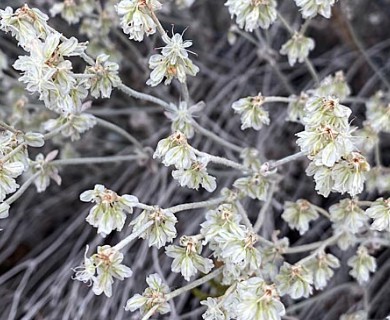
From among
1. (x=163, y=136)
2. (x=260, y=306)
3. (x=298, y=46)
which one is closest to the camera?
(x=260, y=306)

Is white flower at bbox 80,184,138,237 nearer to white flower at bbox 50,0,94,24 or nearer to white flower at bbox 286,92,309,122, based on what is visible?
white flower at bbox 286,92,309,122

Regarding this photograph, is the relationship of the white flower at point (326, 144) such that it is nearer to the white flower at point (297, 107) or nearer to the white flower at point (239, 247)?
the white flower at point (239, 247)

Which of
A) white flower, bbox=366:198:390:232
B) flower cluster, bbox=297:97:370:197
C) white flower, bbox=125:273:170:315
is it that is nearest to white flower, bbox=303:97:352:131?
flower cluster, bbox=297:97:370:197

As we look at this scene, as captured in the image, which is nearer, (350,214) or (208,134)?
(350,214)

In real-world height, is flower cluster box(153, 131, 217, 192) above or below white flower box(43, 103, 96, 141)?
below

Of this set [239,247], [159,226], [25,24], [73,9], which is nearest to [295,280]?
[239,247]

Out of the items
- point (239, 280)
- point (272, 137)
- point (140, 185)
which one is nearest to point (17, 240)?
point (140, 185)

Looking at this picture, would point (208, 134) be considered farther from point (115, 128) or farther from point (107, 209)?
point (107, 209)

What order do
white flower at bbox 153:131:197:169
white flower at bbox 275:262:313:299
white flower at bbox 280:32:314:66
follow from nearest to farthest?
white flower at bbox 153:131:197:169 < white flower at bbox 275:262:313:299 < white flower at bbox 280:32:314:66
